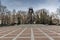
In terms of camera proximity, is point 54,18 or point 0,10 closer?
point 0,10

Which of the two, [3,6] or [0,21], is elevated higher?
[3,6]

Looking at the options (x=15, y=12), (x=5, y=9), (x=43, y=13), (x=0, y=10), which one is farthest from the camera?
(x=15, y=12)

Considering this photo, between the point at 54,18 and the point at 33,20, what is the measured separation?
22.0 m

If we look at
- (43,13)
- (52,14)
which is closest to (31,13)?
(43,13)

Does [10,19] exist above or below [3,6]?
below

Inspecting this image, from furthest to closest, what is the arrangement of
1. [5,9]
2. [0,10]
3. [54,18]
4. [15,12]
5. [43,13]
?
[15,12], [54,18], [43,13], [5,9], [0,10]

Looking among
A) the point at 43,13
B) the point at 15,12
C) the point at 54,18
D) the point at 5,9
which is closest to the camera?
the point at 5,9

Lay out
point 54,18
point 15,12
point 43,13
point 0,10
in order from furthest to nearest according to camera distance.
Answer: point 15,12 < point 54,18 < point 43,13 < point 0,10

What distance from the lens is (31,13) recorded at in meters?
82.7

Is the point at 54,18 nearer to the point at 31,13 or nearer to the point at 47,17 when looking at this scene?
the point at 47,17

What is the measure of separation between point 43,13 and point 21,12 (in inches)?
600

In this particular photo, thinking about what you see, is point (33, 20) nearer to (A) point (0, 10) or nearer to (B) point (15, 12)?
(A) point (0, 10)

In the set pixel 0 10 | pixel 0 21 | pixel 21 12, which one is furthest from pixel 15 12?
pixel 0 10

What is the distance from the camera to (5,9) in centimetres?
8662
